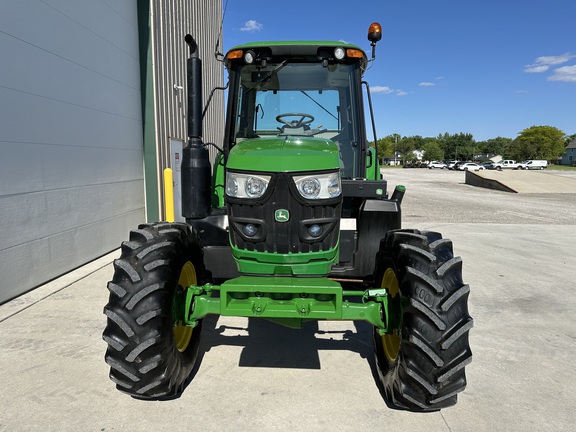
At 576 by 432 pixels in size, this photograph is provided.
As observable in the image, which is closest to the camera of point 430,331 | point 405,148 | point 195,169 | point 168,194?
point 430,331

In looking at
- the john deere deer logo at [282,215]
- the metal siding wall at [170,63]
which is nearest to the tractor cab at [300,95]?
the john deere deer logo at [282,215]

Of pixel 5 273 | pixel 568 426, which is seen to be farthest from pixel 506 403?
pixel 5 273

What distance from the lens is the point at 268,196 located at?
8.68 feet

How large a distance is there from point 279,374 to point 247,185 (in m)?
1.43

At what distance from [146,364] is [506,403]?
2.32 meters

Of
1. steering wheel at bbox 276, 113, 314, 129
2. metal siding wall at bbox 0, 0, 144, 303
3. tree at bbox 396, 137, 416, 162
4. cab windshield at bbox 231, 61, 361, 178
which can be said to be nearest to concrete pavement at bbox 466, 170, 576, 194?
metal siding wall at bbox 0, 0, 144, 303

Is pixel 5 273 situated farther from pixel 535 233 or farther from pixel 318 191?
pixel 535 233

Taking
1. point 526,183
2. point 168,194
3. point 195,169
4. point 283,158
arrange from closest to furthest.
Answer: point 283,158 < point 195,169 < point 168,194 < point 526,183

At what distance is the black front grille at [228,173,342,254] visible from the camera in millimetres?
2648

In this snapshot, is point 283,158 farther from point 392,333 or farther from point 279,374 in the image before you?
point 279,374

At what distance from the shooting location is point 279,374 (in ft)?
10.0

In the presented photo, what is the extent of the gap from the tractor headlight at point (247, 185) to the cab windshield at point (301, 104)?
3.72 ft

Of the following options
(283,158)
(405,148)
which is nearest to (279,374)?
(283,158)

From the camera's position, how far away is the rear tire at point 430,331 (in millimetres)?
2354
